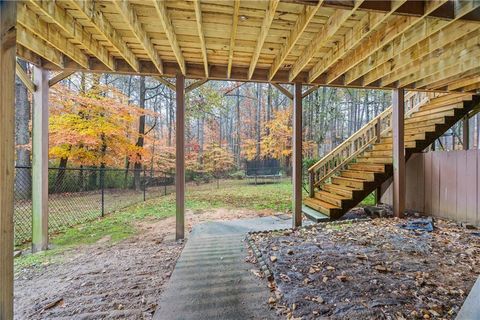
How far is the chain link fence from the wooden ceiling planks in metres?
2.52

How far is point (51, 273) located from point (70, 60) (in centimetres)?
311

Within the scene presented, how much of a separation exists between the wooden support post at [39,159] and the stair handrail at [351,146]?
5.48m

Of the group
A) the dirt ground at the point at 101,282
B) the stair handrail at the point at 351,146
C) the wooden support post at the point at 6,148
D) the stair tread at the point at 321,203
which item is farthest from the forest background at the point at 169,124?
the wooden support post at the point at 6,148

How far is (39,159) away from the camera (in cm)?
375

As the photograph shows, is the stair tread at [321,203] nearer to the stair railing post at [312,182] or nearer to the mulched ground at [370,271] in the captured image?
the stair railing post at [312,182]

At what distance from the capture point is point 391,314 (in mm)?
1963

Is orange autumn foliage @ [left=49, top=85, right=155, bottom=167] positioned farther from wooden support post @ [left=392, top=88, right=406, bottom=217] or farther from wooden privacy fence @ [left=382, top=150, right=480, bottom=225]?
wooden privacy fence @ [left=382, top=150, right=480, bottom=225]

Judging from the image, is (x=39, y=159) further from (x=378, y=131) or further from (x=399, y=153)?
(x=378, y=131)

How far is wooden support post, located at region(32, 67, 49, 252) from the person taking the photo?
3.75 metres

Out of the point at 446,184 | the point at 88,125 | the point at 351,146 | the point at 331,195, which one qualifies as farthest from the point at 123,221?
the point at 446,184

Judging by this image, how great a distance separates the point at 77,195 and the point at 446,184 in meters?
10.7

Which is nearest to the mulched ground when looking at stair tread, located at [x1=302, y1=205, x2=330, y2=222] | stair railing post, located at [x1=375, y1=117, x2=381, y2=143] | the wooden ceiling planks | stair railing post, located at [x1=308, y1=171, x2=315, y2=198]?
stair tread, located at [x1=302, y1=205, x2=330, y2=222]

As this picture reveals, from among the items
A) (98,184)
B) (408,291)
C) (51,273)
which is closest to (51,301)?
(51,273)

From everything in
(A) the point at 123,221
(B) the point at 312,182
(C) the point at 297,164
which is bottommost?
(A) the point at 123,221
